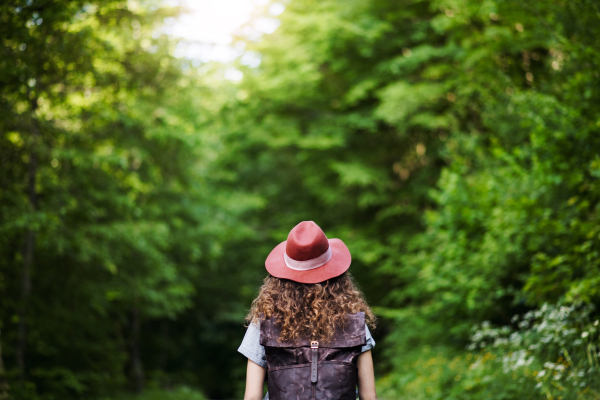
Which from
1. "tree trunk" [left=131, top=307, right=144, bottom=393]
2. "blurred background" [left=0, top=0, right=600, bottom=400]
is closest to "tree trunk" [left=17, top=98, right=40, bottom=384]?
"blurred background" [left=0, top=0, right=600, bottom=400]

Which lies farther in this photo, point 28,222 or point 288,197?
point 288,197

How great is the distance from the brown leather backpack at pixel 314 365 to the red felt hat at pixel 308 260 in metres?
0.26

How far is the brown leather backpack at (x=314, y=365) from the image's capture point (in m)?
2.28

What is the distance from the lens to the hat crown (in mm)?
2467

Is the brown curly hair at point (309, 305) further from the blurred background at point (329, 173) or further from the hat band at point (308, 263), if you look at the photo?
the blurred background at point (329, 173)

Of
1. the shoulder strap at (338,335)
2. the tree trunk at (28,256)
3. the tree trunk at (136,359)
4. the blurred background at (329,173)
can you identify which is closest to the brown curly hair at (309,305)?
the shoulder strap at (338,335)

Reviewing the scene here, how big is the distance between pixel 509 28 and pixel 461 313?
4855 millimetres

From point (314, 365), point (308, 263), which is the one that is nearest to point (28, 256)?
point (308, 263)

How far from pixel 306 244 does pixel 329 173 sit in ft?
37.6

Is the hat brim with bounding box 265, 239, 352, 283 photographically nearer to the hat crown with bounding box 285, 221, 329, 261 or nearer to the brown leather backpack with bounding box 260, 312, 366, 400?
the hat crown with bounding box 285, 221, 329, 261

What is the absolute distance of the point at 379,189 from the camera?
1313 centimetres

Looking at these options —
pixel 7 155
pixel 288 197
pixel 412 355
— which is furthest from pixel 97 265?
pixel 288 197

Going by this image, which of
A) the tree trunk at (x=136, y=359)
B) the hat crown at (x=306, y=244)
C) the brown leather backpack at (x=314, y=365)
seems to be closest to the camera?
the brown leather backpack at (x=314, y=365)

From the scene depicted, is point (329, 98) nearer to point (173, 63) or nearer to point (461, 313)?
point (173, 63)
